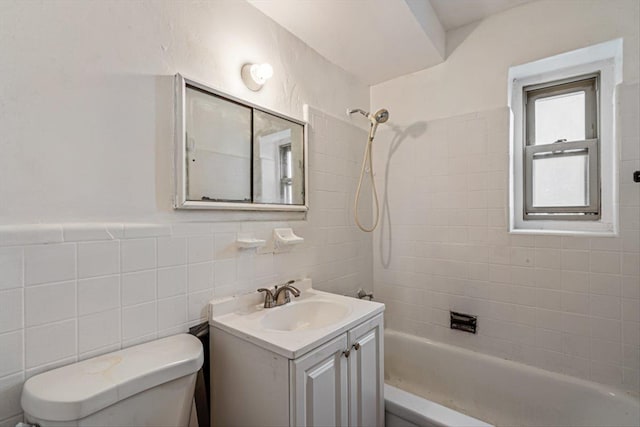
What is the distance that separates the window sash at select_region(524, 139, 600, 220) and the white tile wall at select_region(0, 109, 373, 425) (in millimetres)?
1466

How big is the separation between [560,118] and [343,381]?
193 centimetres

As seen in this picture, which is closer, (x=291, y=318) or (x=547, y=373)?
(x=291, y=318)

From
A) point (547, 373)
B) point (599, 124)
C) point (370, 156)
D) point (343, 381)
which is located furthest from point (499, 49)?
point (343, 381)

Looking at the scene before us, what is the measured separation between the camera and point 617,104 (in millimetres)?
1443

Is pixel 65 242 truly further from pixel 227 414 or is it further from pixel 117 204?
pixel 227 414

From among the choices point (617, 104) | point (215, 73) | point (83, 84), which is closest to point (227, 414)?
point (83, 84)

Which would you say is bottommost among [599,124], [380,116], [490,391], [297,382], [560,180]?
[490,391]

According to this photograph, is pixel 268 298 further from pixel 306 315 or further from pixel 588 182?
pixel 588 182

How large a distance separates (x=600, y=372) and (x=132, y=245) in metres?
2.18

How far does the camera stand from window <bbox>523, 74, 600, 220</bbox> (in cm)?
169

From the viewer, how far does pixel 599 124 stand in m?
1.66

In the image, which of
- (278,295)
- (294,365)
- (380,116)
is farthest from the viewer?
(380,116)

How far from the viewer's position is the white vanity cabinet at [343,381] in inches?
36.6

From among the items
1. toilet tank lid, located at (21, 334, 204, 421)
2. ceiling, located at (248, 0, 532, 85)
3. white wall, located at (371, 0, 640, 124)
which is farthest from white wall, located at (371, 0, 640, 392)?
toilet tank lid, located at (21, 334, 204, 421)
